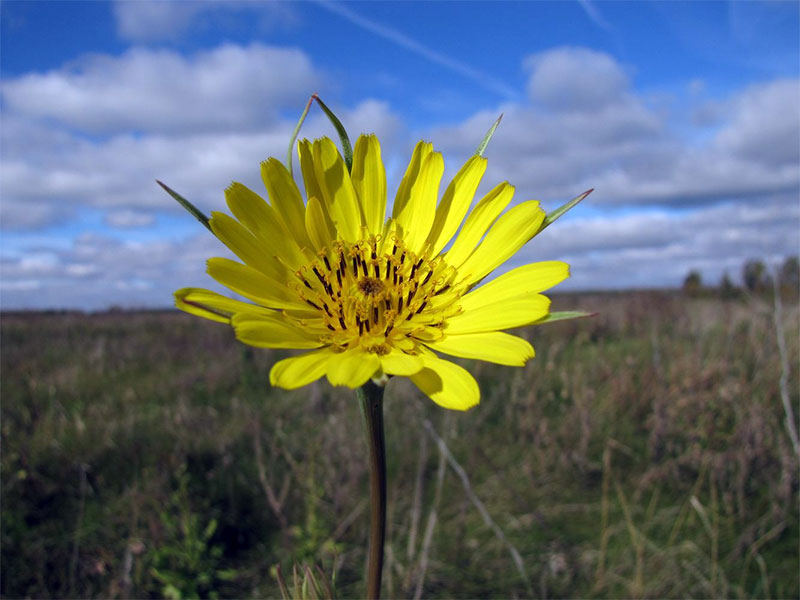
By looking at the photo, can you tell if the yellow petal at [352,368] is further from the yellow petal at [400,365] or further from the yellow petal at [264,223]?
the yellow petal at [264,223]

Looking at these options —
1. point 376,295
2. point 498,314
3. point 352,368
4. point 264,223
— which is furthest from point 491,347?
point 264,223

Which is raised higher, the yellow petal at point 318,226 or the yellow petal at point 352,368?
the yellow petal at point 318,226

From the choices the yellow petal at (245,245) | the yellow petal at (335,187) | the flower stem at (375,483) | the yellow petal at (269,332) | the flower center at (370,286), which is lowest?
the flower stem at (375,483)

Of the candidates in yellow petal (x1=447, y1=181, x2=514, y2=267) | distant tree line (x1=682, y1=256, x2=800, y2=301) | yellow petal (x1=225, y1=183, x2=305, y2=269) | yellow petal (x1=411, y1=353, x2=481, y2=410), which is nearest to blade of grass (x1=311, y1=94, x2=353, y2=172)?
yellow petal (x1=225, y1=183, x2=305, y2=269)

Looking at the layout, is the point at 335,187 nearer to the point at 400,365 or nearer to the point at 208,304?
the point at 208,304

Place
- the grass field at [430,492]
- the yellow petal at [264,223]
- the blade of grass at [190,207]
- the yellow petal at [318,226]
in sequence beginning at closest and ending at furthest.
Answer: the blade of grass at [190,207], the yellow petal at [264,223], the yellow petal at [318,226], the grass field at [430,492]

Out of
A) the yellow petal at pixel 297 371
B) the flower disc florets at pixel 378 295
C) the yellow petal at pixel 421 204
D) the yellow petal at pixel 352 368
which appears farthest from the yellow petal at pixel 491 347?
the yellow petal at pixel 421 204
